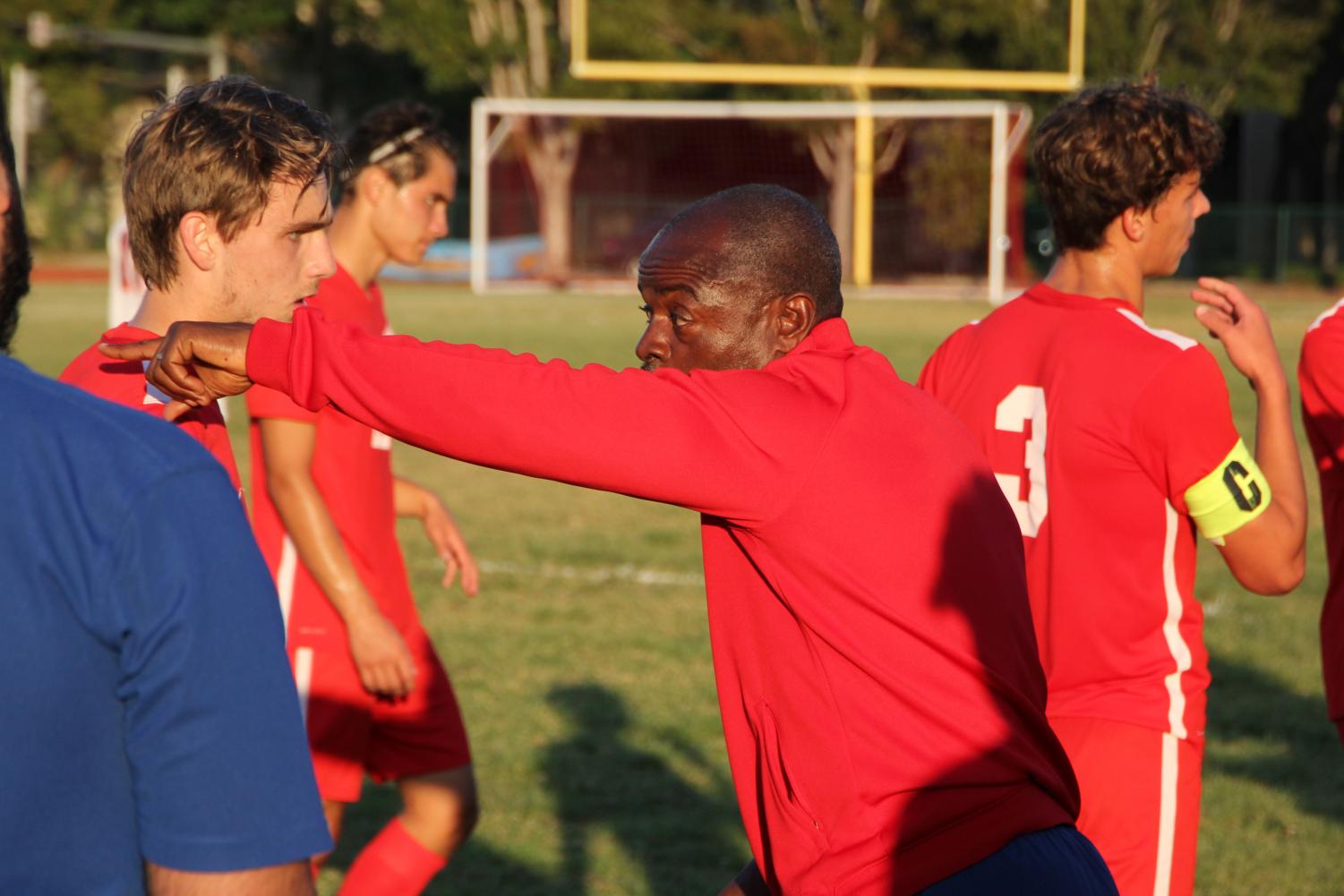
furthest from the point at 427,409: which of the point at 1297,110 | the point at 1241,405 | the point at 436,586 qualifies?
the point at 1297,110

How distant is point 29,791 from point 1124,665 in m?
2.34

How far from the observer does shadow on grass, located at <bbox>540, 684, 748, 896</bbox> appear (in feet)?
17.8

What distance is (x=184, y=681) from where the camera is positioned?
150 cm

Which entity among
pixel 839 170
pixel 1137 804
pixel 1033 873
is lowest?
pixel 1137 804

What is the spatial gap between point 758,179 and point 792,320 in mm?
37623

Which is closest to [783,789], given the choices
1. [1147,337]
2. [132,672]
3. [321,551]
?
[132,672]

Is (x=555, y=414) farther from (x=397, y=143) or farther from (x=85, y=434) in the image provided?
(x=397, y=143)

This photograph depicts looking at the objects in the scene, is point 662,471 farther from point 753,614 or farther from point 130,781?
point 130,781

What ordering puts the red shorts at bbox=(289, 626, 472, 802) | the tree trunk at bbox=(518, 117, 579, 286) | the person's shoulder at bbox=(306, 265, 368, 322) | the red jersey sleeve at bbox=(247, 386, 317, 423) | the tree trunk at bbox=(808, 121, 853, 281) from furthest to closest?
the tree trunk at bbox=(518, 117, 579, 286) < the tree trunk at bbox=(808, 121, 853, 281) < the person's shoulder at bbox=(306, 265, 368, 322) < the red shorts at bbox=(289, 626, 472, 802) < the red jersey sleeve at bbox=(247, 386, 317, 423)

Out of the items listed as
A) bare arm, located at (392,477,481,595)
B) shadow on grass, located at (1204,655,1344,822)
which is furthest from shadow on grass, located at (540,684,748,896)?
shadow on grass, located at (1204,655,1344,822)

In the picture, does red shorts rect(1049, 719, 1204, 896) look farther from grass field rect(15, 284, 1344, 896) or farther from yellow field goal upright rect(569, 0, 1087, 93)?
yellow field goal upright rect(569, 0, 1087, 93)

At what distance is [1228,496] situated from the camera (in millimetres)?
3193

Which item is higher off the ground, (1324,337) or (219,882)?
(1324,337)

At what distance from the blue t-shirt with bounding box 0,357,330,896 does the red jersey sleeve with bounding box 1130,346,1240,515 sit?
209cm
